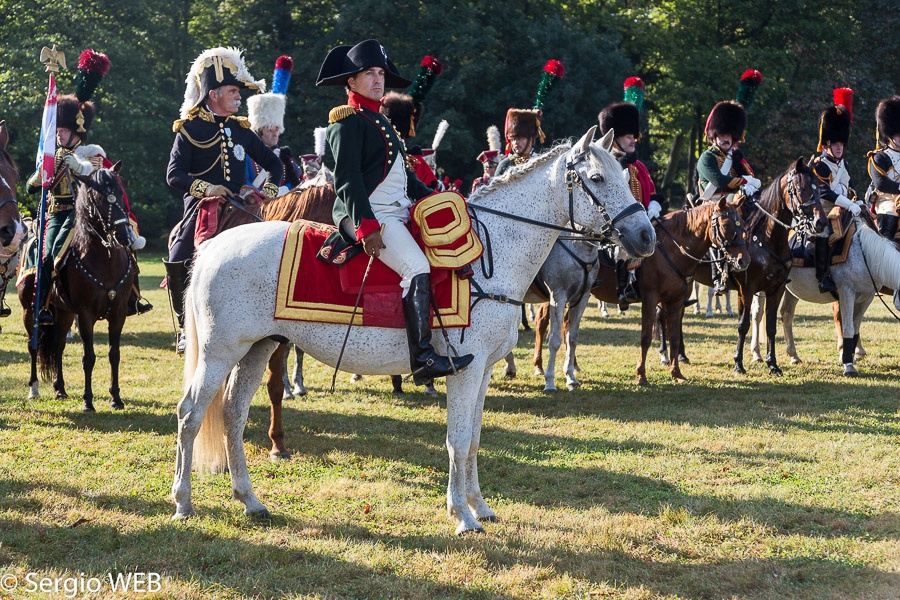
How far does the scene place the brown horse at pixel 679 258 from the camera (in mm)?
11102

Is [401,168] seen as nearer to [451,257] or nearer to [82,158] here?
[451,257]

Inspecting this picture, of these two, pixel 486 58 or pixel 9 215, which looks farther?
pixel 486 58

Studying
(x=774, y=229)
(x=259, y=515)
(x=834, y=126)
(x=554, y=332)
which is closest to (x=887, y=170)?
(x=834, y=126)

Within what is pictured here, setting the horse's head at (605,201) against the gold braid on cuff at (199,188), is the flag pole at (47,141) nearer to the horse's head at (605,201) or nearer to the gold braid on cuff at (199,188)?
the gold braid on cuff at (199,188)

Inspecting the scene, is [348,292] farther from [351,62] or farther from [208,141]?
[208,141]

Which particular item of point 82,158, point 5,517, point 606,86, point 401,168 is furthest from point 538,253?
point 606,86

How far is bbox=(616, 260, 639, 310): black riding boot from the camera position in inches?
451

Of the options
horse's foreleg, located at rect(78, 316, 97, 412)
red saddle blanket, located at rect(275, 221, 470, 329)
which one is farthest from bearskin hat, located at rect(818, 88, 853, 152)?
horse's foreleg, located at rect(78, 316, 97, 412)

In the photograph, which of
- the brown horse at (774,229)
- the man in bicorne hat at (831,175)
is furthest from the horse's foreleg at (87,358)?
the man in bicorne hat at (831,175)

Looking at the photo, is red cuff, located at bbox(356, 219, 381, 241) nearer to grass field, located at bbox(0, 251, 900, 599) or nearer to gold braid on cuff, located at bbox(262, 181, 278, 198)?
grass field, located at bbox(0, 251, 900, 599)

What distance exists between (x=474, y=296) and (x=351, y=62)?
1682 mm

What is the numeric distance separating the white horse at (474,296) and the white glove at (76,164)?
170 inches

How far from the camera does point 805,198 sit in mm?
11227

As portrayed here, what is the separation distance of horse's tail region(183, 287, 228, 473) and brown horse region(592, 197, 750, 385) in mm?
6358
